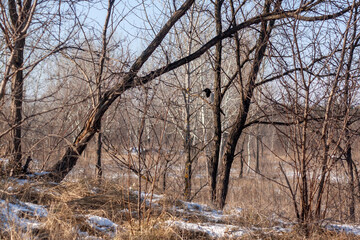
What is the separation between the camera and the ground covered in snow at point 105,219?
3271mm

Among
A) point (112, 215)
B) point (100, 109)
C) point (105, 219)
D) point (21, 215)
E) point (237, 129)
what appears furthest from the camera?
point (237, 129)

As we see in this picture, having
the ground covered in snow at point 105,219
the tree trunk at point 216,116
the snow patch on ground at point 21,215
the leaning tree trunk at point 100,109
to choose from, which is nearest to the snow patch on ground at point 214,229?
the ground covered in snow at point 105,219

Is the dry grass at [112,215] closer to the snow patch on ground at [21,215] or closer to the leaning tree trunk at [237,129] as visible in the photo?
the snow patch on ground at [21,215]

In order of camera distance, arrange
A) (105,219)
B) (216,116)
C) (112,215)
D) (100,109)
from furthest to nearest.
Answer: (216,116)
(100,109)
(112,215)
(105,219)

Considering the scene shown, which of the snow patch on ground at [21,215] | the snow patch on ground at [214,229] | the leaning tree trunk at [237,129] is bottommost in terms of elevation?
the snow patch on ground at [214,229]

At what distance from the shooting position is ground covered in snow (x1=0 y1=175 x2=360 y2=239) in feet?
10.7

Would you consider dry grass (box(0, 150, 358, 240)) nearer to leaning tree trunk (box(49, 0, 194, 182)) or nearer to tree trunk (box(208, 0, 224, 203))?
leaning tree trunk (box(49, 0, 194, 182))

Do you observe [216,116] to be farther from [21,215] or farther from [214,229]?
[21,215]

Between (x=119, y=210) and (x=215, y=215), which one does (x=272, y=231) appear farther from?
(x=119, y=210)

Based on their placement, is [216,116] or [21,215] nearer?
[21,215]

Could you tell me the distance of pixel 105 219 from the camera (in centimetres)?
366

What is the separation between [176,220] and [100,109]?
7.95ft

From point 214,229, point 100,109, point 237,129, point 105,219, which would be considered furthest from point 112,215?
point 237,129

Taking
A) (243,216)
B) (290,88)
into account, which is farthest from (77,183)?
(290,88)
